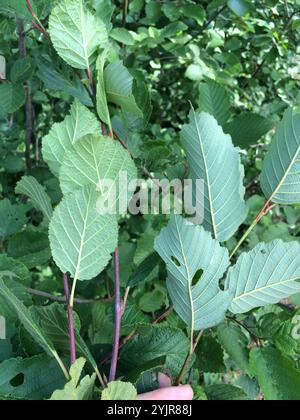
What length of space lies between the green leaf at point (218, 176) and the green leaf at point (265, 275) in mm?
35

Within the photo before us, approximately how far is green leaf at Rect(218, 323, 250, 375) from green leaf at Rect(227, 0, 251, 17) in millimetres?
626

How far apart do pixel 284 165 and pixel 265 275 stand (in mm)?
107

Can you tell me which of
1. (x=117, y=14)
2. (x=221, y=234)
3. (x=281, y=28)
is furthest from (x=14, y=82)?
(x=281, y=28)

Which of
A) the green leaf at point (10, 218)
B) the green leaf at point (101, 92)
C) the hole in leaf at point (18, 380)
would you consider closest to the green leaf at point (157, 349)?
the hole in leaf at point (18, 380)

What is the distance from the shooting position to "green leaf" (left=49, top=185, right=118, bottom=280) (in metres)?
0.41

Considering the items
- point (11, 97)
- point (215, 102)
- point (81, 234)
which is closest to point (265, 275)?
point (81, 234)

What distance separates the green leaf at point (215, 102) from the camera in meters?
0.63

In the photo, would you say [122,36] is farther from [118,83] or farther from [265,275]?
[265,275]

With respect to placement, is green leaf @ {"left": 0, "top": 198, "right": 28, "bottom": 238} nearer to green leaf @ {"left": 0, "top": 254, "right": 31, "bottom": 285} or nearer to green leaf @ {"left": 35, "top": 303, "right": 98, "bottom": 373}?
green leaf @ {"left": 0, "top": 254, "right": 31, "bottom": 285}

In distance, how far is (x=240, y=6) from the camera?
961 mm

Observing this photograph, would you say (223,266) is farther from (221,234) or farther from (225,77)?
(225,77)

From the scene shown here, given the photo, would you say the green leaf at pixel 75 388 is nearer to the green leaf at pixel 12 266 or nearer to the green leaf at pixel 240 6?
the green leaf at pixel 12 266
